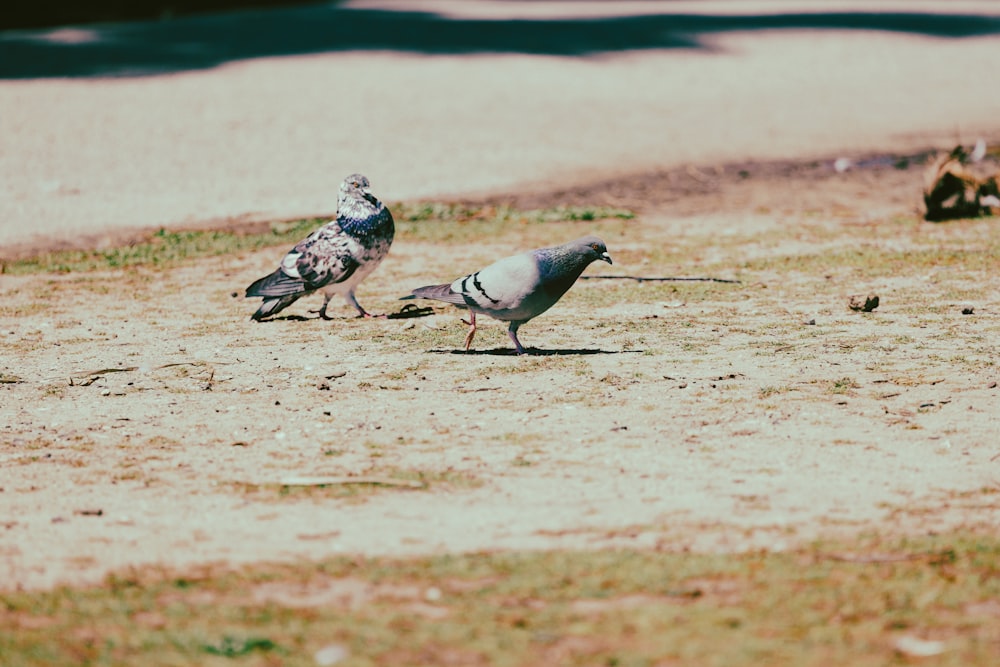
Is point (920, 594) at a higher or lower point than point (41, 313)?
higher

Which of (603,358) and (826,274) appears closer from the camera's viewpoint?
(603,358)

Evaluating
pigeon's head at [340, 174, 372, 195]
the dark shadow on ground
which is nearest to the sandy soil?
pigeon's head at [340, 174, 372, 195]

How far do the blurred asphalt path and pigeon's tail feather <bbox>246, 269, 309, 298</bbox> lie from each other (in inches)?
112

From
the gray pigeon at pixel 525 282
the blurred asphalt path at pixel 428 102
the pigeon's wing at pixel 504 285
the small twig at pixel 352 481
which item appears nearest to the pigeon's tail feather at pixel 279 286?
the gray pigeon at pixel 525 282

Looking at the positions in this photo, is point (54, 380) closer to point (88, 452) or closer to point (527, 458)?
point (88, 452)

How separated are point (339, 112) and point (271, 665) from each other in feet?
35.4

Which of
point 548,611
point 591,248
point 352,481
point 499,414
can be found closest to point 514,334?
point 591,248

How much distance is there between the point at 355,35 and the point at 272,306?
11897 mm

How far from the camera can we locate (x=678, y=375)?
18.1ft

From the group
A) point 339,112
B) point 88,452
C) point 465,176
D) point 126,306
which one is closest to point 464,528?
point 88,452

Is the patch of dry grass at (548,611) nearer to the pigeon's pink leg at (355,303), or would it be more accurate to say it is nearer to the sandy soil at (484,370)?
the sandy soil at (484,370)

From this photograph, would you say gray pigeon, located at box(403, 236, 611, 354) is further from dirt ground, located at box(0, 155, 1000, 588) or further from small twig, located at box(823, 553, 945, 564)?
small twig, located at box(823, 553, 945, 564)

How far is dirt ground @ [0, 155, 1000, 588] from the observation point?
3.97 meters

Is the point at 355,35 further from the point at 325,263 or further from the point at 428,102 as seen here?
the point at 325,263
